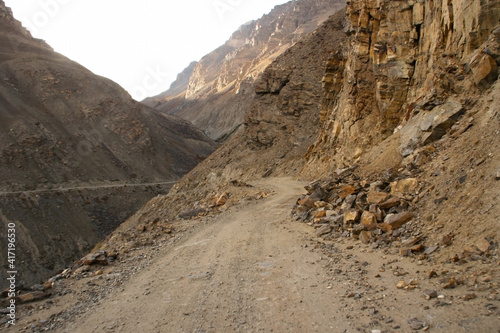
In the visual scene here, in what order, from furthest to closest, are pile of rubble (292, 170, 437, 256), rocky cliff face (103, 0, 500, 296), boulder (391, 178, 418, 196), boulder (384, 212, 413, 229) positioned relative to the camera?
boulder (391, 178, 418, 196)
boulder (384, 212, 413, 229)
pile of rubble (292, 170, 437, 256)
rocky cliff face (103, 0, 500, 296)

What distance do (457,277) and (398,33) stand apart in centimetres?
1395

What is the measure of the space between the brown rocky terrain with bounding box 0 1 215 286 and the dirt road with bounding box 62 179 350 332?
2713 cm

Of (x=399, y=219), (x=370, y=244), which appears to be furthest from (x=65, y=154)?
(x=399, y=219)

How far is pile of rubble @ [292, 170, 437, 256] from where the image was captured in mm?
6922

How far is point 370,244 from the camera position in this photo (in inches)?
283

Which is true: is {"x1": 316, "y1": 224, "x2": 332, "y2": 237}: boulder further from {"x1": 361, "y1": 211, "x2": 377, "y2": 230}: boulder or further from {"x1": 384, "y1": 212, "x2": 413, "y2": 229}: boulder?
{"x1": 384, "y1": 212, "x2": 413, "y2": 229}: boulder

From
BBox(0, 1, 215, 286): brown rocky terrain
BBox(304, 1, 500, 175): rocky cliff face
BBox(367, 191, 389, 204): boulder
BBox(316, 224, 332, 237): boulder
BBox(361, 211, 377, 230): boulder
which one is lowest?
BBox(316, 224, 332, 237): boulder

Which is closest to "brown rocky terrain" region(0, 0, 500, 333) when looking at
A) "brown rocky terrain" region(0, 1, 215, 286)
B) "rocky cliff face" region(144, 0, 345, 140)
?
"brown rocky terrain" region(0, 1, 215, 286)

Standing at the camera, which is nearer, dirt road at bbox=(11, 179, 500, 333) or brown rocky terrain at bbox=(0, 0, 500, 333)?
dirt road at bbox=(11, 179, 500, 333)

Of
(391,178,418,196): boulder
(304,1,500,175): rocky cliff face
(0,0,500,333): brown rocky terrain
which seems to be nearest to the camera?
(0,0,500,333): brown rocky terrain

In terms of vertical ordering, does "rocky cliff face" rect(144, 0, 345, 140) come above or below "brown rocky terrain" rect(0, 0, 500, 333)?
above

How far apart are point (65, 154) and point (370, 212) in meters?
51.7

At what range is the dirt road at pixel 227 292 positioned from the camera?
16.9ft

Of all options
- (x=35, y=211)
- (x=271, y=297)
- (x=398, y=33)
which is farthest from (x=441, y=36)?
(x=35, y=211)
